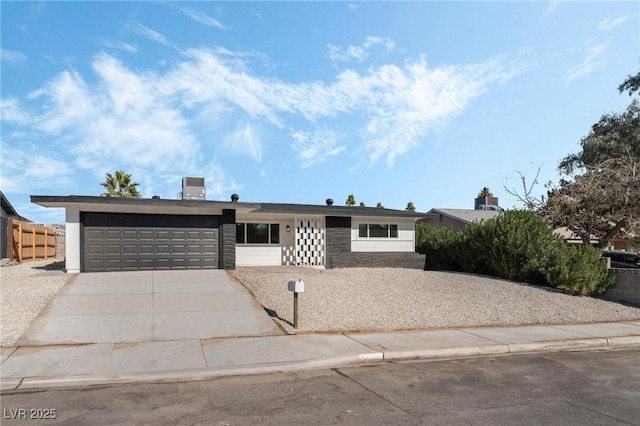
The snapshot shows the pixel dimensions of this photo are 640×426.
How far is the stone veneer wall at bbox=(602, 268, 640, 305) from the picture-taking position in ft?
48.7

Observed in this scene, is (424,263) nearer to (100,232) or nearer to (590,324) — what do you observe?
(590,324)

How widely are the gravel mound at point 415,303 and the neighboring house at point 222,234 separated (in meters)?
2.56

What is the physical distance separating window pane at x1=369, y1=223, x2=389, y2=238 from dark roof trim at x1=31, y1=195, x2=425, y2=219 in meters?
0.72

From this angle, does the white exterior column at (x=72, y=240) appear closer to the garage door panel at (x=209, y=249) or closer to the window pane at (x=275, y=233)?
the garage door panel at (x=209, y=249)

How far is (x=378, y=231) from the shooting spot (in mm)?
22344

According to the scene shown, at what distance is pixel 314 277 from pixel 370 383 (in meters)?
10.7

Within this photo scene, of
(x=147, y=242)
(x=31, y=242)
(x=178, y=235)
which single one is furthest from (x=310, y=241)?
(x=31, y=242)

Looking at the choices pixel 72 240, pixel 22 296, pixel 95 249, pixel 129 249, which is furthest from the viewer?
pixel 129 249

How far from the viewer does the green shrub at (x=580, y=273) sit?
15.2 metres

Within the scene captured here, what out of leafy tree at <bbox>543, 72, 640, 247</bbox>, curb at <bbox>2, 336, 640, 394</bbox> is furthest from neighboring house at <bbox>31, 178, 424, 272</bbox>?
curb at <bbox>2, 336, 640, 394</bbox>

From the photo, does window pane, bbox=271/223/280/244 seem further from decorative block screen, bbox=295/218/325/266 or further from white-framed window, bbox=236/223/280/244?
decorative block screen, bbox=295/218/325/266

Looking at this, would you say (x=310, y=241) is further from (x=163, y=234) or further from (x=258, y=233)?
(x=163, y=234)

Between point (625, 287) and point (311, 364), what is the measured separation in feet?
41.1

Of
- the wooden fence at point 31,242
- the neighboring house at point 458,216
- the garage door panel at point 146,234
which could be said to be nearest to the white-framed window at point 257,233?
the garage door panel at point 146,234
